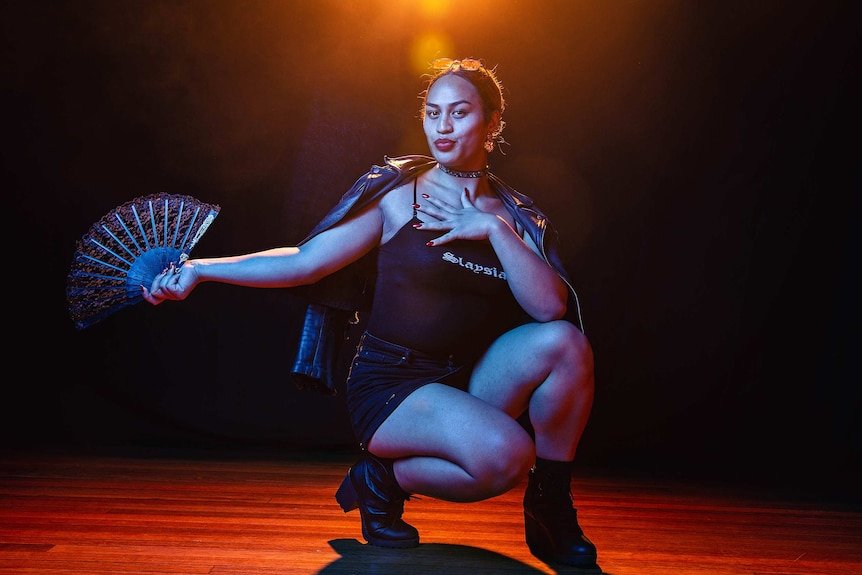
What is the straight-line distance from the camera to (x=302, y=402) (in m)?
3.67

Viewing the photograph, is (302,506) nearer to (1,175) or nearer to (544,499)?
(544,499)

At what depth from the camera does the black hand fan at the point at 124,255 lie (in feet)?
7.52

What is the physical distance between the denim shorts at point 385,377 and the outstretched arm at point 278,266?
23cm

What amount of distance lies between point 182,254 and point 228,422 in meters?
1.50

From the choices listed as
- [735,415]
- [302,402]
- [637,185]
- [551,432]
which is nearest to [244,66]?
[302,402]

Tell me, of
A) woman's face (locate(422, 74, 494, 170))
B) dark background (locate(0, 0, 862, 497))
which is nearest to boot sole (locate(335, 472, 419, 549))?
woman's face (locate(422, 74, 494, 170))

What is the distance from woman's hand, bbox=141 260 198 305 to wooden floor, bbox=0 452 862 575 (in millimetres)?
617

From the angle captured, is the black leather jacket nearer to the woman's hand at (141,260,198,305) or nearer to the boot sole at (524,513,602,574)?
the woman's hand at (141,260,198,305)

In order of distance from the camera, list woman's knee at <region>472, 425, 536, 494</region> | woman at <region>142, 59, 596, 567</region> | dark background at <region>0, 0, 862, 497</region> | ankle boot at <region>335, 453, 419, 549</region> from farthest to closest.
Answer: dark background at <region>0, 0, 862, 497</region>
ankle boot at <region>335, 453, 419, 549</region>
woman at <region>142, 59, 596, 567</region>
woman's knee at <region>472, 425, 536, 494</region>

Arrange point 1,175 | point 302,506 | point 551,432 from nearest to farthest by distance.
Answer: point 551,432
point 302,506
point 1,175

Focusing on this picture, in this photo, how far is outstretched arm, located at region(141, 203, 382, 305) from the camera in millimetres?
2213

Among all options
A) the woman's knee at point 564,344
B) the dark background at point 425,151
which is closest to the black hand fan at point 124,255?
the woman's knee at point 564,344

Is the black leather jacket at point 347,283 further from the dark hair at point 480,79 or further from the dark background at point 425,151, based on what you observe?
the dark background at point 425,151

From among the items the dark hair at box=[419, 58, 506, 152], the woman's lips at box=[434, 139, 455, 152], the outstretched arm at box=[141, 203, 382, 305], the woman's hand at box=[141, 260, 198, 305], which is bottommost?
the woman's hand at box=[141, 260, 198, 305]
